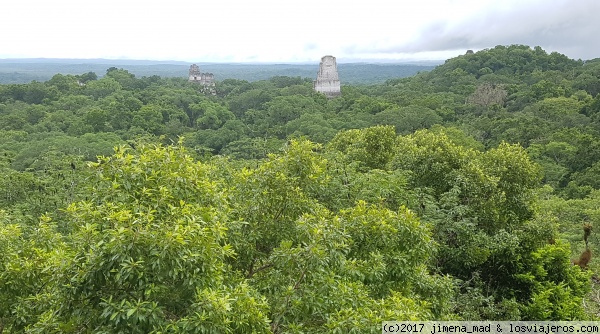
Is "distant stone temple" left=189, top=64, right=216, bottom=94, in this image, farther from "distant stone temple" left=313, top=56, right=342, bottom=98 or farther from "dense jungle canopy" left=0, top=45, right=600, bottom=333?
"dense jungle canopy" left=0, top=45, right=600, bottom=333

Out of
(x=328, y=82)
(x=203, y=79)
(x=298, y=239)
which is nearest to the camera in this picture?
(x=298, y=239)

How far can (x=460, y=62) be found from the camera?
9181 cm

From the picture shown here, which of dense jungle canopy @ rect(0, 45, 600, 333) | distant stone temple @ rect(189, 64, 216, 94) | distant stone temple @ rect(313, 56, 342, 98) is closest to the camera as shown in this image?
dense jungle canopy @ rect(0, 45, 600, 333)

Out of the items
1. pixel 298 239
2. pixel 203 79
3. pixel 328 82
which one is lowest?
pixel 203 79

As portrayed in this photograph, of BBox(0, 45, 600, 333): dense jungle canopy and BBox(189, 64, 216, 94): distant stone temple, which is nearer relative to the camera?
BBox(0, 45, 600, 333): dense jungle canopy

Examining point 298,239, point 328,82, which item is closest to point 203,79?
point 328,82

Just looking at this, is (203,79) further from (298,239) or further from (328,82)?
(298,239)

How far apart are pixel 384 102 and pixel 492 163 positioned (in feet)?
145

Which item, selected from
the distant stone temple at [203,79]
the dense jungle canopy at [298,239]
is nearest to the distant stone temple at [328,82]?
the distant stone temple at [203,79]

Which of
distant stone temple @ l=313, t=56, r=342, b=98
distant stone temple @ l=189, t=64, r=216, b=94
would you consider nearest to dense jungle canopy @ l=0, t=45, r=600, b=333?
distant stone temple @ l=313, t=56, r=342, b=98

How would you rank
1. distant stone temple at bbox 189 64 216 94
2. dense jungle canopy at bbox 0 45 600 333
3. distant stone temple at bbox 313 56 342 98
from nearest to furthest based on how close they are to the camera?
dense jungle canopy at bbox 0 45 600 333, distant stone temple at bbox 313 56 342 98, distant stone temple at bbox 189 64 216 94

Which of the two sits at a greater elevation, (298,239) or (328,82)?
(298,239)

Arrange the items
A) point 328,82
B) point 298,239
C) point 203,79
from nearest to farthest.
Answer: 1. point 298,239
2. point 328,82
3. point 203,79

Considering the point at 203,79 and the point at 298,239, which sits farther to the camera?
the point at 203,79
